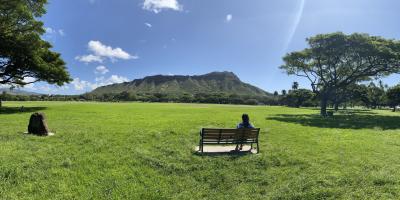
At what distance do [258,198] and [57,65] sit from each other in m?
39.3

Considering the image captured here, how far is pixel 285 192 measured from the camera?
7.51 m

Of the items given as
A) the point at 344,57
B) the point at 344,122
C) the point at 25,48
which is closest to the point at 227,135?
the point at 344,122

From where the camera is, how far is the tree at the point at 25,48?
27.4 metres

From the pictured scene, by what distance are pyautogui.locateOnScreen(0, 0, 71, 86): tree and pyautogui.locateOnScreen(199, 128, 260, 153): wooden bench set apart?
23598mm

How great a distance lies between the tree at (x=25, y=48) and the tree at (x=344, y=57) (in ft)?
110

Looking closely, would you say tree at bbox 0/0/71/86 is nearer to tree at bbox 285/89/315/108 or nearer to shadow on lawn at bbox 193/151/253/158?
shadow on lawn at bbox 193/151/253/158

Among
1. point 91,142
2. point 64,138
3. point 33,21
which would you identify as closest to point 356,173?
point 91,142

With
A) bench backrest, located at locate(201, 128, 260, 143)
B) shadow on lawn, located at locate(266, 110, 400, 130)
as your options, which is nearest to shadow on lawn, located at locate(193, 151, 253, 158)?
bench backrest, located at locate(201, 128, 260, 143)

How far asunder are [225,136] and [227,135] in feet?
0.28

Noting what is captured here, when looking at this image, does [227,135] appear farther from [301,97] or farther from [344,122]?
[301,97]

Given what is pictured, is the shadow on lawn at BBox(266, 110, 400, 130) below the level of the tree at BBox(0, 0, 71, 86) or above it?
below

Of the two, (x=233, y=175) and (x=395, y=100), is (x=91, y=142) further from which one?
(x=395, y=100)

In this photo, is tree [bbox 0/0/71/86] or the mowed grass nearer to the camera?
the mowed grass

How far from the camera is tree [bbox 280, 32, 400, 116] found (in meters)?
36.7
